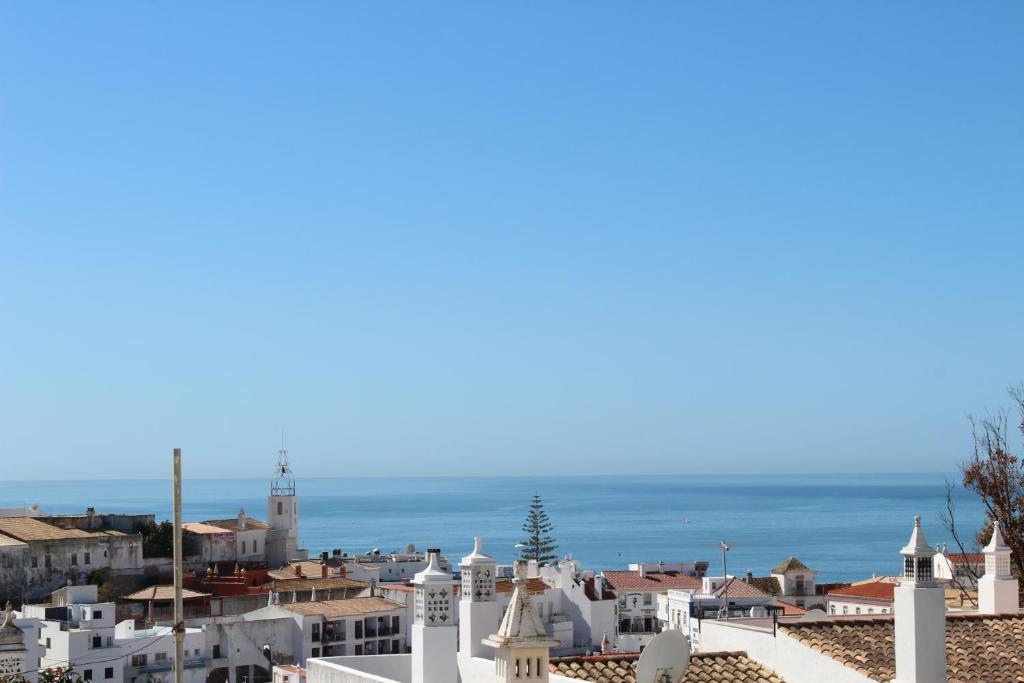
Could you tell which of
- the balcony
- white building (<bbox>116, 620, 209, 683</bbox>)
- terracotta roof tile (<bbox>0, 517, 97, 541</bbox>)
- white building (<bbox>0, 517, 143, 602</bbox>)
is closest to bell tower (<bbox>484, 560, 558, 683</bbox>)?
white building (<bbox>116, 620, 209, 683</bbox>)

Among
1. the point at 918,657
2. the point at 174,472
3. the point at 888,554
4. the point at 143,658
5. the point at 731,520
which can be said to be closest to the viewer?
the point at 174,472

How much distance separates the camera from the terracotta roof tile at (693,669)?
13.3 meters

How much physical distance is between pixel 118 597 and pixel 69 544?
308 cm

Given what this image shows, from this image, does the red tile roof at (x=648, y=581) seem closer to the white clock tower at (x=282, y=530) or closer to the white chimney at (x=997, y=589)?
the white clock tower at (x=282, y=530)

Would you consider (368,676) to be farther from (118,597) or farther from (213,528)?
(213,528)

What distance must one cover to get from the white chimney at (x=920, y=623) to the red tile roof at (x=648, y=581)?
50.0 m

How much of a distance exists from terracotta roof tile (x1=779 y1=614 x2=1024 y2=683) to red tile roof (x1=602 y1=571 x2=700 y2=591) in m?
46.5

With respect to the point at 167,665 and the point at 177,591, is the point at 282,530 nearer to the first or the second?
the point at 167,665

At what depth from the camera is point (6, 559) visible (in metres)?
50.6

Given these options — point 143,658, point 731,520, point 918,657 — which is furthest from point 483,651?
point 731,520

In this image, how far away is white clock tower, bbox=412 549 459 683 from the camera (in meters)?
14.3

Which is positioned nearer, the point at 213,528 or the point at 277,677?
the point at 277,677

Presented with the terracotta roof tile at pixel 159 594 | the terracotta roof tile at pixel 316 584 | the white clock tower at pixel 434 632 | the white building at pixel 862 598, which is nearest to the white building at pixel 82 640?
the terracotta roof tile at pixel 159 594

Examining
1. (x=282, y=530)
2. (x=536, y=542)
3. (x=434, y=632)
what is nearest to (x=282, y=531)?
(x=282, y=530)
